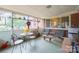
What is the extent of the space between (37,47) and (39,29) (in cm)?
34

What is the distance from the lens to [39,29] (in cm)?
236

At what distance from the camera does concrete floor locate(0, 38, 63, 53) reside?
7.50 ft

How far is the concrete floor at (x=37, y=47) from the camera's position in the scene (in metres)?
2.29

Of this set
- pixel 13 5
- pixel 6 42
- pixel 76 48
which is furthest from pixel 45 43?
pixel 13 5

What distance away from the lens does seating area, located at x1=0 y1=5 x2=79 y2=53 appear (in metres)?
2.25

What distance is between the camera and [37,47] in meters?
2.30

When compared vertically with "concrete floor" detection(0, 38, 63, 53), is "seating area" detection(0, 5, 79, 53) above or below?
above

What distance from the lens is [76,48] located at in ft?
→ 7.43

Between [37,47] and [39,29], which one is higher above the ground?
[39,29]

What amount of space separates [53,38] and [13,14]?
33.9 inches

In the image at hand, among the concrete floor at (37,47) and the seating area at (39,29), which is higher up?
the seating area at (39,29)

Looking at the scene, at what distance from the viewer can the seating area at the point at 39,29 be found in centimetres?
225
